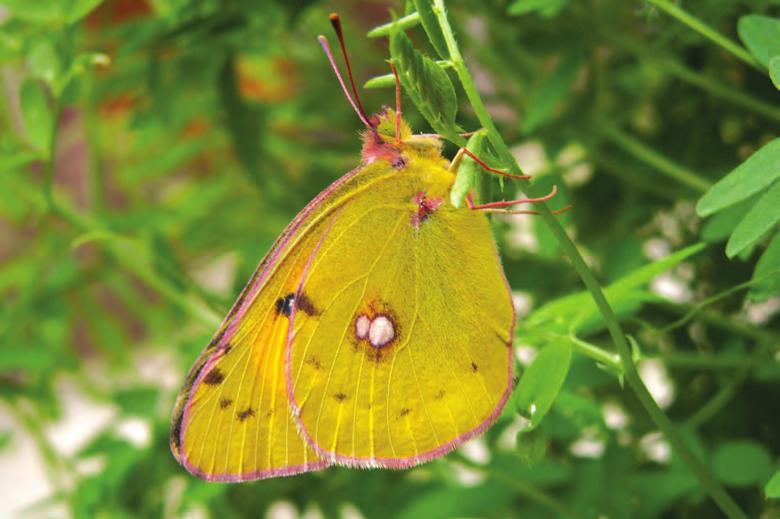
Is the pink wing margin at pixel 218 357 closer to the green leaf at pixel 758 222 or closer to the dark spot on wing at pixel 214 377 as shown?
the dark spot on wing at pixel 214 377

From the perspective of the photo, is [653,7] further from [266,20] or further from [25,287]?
[25,287]

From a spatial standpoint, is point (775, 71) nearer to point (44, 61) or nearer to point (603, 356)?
point (603, 356)

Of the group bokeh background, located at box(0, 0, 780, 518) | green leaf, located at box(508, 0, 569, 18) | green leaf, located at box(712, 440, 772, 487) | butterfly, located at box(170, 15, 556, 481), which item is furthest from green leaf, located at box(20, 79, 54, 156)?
green leaf, located at box(712, 440, 772, 487)

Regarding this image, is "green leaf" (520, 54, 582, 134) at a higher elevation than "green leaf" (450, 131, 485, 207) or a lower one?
lower

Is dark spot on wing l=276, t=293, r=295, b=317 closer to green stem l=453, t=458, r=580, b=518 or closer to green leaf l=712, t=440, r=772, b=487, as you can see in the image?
green stem l=453, t=458, r=580, b=518

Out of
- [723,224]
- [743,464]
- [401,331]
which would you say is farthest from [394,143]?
[743,464]

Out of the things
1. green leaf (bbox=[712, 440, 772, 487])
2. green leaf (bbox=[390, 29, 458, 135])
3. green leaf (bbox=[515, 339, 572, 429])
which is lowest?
green leaf (bbox=[712, 440, 772, 487])

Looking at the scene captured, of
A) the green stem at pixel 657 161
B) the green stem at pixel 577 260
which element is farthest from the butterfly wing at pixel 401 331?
the green stem at pixel 657 161
